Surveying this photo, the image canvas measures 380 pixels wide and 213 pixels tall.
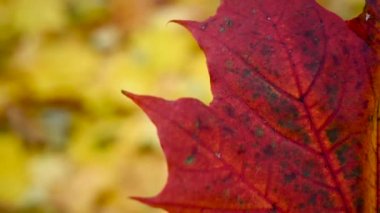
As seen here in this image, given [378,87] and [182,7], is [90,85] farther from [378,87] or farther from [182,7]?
[378,87]

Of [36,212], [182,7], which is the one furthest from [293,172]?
[182,7]

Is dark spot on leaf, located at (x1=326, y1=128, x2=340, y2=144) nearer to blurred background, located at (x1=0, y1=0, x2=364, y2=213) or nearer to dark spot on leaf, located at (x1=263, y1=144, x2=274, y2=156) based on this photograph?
dark spot on leaf, located at (x1=263, y1=144, x2=274, y2=156)

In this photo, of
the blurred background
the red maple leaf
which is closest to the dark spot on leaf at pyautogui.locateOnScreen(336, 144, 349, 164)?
the red maple leaf

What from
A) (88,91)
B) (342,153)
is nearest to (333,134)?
(342,153)

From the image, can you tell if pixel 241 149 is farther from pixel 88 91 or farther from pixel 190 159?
pixel 88 91

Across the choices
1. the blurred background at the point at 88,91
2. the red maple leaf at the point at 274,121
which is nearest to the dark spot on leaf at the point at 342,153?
the red maple leaf at the point at 274,121

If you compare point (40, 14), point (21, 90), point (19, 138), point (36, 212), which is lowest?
point (36, 212)
